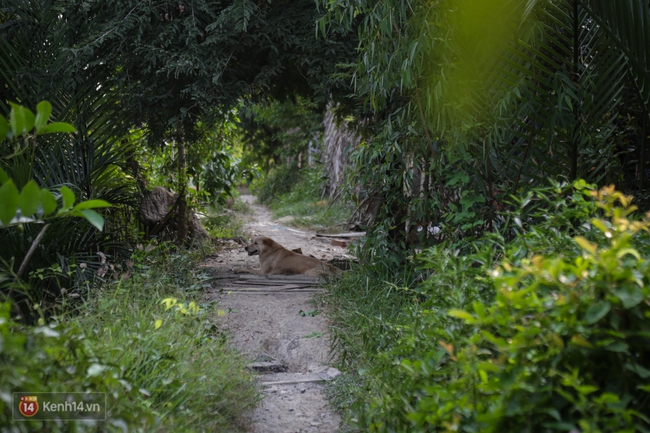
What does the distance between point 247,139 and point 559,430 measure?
16844 millimetres

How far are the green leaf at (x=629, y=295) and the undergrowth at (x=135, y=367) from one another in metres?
1.53

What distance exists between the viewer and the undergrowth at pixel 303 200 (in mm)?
12047

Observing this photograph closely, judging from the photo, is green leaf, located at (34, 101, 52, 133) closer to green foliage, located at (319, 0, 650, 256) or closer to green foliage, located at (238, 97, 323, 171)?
green foliage, located at (319, 0, 650, 256)

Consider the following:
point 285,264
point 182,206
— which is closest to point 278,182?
point 182,206

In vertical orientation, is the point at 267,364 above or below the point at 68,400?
below

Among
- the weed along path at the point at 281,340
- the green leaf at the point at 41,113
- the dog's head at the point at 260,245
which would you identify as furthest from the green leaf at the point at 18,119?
the dog's head at the point at 260,245

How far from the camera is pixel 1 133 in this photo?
1.76m

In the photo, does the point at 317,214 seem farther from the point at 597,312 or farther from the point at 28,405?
the point at 597,312

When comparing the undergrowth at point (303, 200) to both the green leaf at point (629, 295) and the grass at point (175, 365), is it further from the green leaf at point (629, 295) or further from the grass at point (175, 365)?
the green leaf at point (629, 295)

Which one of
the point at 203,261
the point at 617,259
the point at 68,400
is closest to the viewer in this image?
the point at 617,259

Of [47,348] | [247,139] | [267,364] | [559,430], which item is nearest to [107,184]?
[267,364]

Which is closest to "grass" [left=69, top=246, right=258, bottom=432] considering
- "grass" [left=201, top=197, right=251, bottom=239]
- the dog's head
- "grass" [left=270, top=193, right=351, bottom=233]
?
the dog's head

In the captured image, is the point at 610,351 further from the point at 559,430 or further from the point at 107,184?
the point at 107,184

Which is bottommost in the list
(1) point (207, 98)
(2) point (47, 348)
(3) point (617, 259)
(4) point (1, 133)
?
(2) point (47, 348)
